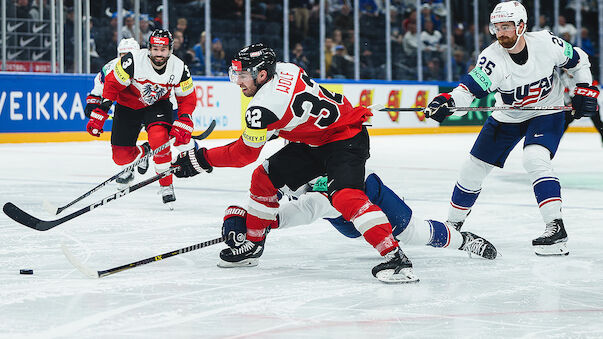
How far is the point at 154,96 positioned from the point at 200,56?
6990 millimetres

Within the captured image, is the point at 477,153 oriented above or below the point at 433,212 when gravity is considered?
above

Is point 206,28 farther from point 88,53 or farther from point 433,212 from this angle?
point 433,212

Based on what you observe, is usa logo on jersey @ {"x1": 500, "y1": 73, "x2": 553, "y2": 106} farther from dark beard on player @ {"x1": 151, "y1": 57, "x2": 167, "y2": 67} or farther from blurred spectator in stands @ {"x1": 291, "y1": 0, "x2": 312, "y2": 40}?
blurred spectator in stands @ {"x1": 291, "y1": 0, "x2": 312, "y2": 40}

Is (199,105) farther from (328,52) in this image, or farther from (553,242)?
(553,242)

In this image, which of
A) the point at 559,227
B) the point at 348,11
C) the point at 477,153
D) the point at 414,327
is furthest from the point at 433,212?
the point at 348,11

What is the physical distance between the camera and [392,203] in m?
3.44

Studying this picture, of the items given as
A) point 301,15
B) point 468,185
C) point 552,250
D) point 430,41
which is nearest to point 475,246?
point 552,250

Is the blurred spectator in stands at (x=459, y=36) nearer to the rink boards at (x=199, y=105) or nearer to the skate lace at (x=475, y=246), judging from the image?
the rink boards at (x=199, y=105)

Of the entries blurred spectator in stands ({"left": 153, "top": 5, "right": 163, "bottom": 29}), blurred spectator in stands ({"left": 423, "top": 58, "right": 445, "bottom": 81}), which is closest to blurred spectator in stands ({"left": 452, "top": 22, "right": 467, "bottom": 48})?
blurred spectator in stands ({"left": 423, "top": 58, "right": 445, "bottom": 81})

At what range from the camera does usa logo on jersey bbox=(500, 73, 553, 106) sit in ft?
13.2

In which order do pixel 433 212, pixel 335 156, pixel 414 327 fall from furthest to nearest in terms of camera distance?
pixel 433 212 → pixel 335 156 → pixel 414 327

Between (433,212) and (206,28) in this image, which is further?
(206,28)

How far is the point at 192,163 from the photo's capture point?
133 inches

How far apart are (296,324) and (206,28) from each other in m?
10.4
